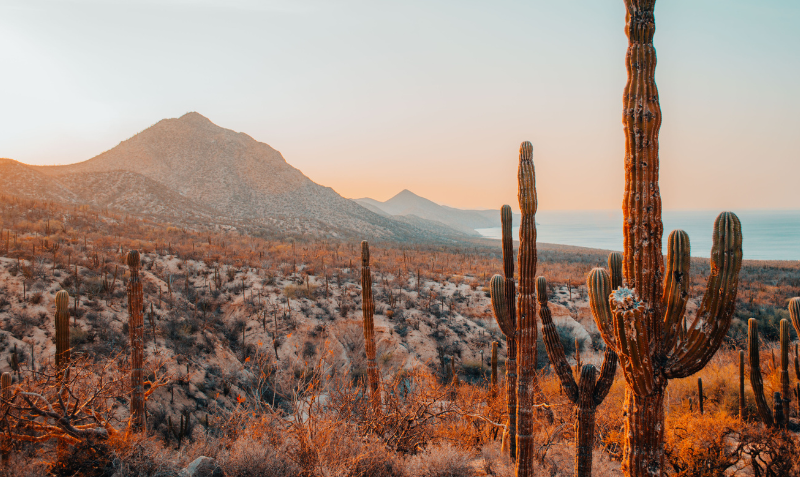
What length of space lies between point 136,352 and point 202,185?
6842 cm

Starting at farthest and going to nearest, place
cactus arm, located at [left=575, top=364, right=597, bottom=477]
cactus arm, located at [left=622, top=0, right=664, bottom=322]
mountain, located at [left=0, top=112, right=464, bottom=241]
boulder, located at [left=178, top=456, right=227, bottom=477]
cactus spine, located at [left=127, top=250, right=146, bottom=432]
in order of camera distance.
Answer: mountain, located at [left=0, top=112, right=464, bottom=241] → cactus spine, located at [left=127, top=250, right=146, bottom=432] → cactus arm, located at [left=575, top=364, right=597, bottom=477] → boulder, located at [left=178, top=456, right=227, bottom=477] → cactus arm, located at [left=622, top=0, right=664, bottom=322]

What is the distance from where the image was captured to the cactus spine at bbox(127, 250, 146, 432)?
23.0ft

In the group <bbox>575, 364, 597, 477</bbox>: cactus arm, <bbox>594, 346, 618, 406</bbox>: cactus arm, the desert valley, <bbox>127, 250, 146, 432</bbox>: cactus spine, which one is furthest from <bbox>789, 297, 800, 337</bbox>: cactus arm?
<bbox>127, 250, 146, 432</bbox>: cactus spine

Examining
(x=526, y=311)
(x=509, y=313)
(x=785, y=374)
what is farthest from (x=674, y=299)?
(x=785, y=374)

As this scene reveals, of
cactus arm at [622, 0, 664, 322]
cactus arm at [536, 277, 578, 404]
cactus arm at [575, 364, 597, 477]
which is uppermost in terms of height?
cactus arm at [622, 0, 664, 322]

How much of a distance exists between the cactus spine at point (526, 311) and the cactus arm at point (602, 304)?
3.55 feet

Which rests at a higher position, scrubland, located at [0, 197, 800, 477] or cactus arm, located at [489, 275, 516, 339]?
cactus arm, located at [489, 275, 516, 339]

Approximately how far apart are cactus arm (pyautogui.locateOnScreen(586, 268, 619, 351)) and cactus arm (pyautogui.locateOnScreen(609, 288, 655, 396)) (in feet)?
1.38

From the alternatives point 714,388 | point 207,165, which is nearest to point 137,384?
point 714,388

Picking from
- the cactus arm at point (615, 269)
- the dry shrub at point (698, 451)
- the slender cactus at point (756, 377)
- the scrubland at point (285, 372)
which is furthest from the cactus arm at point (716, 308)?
the slender cactus at point (756, 377)

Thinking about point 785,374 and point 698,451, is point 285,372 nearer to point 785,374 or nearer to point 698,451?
point 698,451

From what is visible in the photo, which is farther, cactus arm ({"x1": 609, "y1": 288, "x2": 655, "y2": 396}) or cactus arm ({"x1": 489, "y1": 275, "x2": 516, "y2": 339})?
cactus arm ({"x1": 489, "y1": 275, "x2": 516, "y2": 339})

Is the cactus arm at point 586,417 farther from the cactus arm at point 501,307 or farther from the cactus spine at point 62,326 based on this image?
the cactus spine at point 62,326

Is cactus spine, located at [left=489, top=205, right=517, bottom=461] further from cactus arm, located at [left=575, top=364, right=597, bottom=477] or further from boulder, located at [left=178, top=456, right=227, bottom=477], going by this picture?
boulder, located at [left=178, top=456, right=227, bottom=477]
